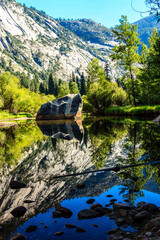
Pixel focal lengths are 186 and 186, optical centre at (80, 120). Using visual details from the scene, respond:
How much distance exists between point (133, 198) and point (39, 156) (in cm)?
410

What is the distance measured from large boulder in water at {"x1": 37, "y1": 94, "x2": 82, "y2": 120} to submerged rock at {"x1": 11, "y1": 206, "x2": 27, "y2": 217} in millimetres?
28760

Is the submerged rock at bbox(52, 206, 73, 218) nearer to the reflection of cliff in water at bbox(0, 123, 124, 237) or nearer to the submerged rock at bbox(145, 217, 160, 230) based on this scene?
the reflection of cliff in water at bbox(0, 123, 124, 237)

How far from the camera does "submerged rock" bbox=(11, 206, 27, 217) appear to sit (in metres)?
2.85

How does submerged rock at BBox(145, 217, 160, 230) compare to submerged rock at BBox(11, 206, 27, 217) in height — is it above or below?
above

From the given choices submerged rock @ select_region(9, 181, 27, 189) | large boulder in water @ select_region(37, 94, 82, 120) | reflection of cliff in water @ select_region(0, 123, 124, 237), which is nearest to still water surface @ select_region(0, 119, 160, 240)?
reflection of cliff in water @ select_region(0, 123, 124, 237)

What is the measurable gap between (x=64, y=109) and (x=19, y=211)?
2966cm

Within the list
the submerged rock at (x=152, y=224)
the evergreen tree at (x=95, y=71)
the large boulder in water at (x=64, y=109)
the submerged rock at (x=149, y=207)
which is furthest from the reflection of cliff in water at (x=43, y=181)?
the evergreen tree at (x=95, y=71)

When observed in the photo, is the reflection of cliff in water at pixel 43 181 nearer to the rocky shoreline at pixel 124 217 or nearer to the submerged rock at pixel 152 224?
the rocky shoreline at pixel 124 217

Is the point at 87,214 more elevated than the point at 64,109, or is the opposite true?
the point at 64,109

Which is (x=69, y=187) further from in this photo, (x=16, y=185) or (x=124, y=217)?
(x=124, y=217)

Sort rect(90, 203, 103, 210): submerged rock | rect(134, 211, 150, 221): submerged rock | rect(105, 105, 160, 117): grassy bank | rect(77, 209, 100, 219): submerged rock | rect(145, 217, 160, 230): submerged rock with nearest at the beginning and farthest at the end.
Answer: rect(145, 217, 160, 230): submerged rock → rect(134, 211, 150, 221): submerged rock → rect(77, 209, 100, 219): submerged rock → rect(90, 203, 103, 210): submerged rock → rect(105, 105, 160, 117): grassy bank

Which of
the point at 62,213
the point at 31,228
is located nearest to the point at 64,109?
the point at 62,213

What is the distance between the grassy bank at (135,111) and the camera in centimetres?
2281

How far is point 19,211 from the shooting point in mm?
2912
